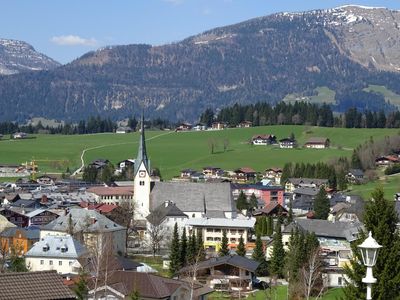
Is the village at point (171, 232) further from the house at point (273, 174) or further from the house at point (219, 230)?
the house at point (273, 174)

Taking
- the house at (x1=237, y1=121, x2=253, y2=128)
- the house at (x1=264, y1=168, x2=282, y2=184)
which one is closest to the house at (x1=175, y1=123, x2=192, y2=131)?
the house at (x1=237, y1=121, x2=253, y2=128)

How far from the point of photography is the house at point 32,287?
59.8 feet

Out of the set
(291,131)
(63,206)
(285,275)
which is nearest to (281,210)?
(63,206)

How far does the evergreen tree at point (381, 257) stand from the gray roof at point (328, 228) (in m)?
38.3

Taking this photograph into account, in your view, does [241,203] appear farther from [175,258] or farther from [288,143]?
[288,143]

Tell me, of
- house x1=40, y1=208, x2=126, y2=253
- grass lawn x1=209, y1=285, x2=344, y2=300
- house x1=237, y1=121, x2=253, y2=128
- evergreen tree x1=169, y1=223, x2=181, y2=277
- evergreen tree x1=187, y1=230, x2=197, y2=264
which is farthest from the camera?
house x1=237, y1=121, x2=253, y2=128

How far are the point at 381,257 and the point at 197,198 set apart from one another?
5158 cm

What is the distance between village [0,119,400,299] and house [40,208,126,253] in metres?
0.09

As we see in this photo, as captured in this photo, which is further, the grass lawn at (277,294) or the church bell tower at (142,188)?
the church bell tower at (142,188)

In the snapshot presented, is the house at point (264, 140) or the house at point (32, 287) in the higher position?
the house at point (32, 287)

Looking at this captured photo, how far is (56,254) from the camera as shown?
4625 cm

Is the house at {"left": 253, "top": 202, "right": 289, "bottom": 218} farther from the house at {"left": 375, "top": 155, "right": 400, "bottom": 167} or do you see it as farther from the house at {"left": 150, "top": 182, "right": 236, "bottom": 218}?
the house at {"left": 375, "top": 155, "right": 400, "bottom": 167}

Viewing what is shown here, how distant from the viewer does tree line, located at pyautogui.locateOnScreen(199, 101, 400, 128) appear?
142625mm

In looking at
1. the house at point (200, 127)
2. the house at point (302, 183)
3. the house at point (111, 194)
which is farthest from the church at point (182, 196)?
the house at point (200, 127)
